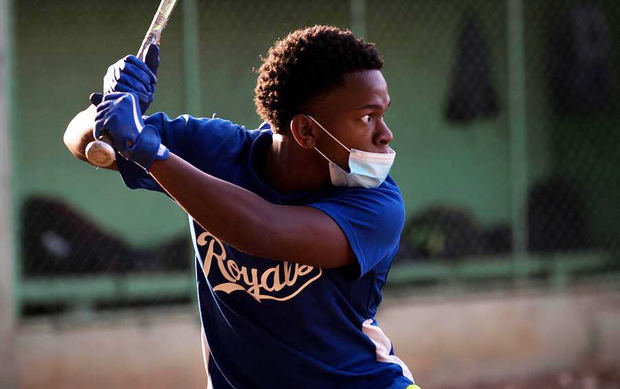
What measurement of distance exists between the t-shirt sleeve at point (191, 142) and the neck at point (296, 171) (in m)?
0.16

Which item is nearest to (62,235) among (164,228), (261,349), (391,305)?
(164,228)

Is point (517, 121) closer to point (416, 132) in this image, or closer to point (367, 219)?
point (416, 132)

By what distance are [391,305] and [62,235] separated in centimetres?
216

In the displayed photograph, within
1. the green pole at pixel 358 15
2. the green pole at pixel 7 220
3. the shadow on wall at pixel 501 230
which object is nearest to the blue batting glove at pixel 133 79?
the green pole at pixel 7 220

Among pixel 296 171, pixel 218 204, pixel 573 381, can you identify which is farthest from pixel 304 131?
pixel 573 381

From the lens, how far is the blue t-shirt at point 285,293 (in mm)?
2889

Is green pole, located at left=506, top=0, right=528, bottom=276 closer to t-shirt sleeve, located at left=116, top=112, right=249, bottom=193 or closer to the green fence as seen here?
the green fence

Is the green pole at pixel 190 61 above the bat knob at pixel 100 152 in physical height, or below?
above

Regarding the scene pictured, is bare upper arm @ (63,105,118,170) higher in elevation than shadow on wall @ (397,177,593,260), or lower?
lower

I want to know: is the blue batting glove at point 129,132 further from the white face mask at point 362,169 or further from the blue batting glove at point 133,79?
the white face mask at point 362,169

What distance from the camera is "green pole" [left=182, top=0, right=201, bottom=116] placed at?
6.41m

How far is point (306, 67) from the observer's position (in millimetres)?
2914

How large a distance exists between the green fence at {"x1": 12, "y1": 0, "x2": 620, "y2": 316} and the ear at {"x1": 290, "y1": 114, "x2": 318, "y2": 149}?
3.53 m

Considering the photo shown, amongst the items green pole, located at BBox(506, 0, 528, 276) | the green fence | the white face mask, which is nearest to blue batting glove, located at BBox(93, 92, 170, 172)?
the white face mask
